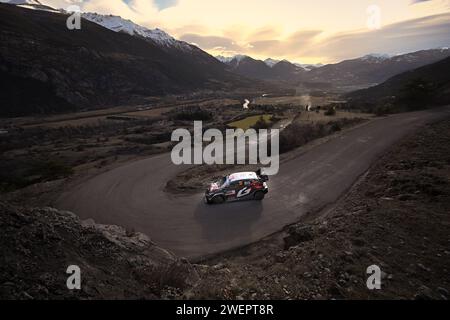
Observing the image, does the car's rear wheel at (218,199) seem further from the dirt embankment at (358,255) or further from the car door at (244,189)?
the dirt embankment at (358,255)

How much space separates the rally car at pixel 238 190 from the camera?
18453 mm

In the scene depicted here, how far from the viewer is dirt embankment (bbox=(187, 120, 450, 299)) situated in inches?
337

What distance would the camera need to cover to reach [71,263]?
845cm

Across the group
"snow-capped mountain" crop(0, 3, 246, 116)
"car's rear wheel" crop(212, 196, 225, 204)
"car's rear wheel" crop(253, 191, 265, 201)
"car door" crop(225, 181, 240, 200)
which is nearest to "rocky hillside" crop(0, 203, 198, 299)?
"car's rear wheel" crop(212, 196, 225, 204)

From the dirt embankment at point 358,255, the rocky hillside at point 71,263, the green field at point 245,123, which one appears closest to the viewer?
the rocky hillside at point 71,263

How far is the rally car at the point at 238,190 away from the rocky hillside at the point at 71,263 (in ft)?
23.8

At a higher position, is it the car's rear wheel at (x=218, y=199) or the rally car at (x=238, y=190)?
the rally car at (x=238, y=190)

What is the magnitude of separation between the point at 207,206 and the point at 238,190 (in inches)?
85.4

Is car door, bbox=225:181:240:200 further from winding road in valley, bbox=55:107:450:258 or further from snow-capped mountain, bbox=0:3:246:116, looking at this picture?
snow-capped mountain, bbox=0:3:246:116

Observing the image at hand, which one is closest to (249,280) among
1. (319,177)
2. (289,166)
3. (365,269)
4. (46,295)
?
(365,269)

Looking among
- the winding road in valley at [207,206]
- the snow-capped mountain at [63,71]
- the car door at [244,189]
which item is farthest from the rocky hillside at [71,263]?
the snow-capped mountain at [63,71]

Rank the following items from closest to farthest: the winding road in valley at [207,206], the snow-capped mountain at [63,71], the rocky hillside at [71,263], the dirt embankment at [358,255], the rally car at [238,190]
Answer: the rocky hillside at [71,263] → the dirt embankment at [358,255] → the winding road in valley at [207,206] → the rally car at [238,190] → the snow-capped mountain at [63,71]

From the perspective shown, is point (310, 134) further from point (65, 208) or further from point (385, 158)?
point (65, 208)

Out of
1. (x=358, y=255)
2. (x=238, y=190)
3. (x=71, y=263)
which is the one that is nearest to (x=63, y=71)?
(x=238, y=190)
